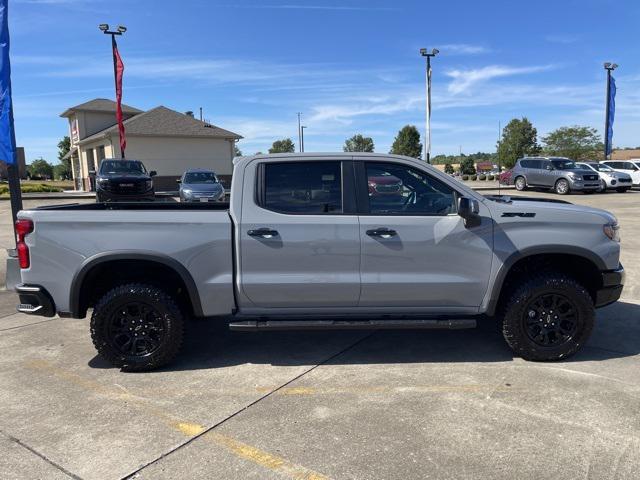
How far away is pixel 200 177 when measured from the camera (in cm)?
1980

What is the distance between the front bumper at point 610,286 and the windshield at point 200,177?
16638 mm

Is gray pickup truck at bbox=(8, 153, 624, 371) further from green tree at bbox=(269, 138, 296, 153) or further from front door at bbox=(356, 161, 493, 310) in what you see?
green tree at bbox=(269, 138, 296, 153)

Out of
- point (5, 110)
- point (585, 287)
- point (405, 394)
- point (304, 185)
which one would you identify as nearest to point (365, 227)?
point (304, 185)

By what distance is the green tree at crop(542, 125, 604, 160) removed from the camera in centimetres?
6531

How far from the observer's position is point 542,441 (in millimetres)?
3188

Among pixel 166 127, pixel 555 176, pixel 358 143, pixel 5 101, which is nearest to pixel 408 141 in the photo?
pixel 358 143

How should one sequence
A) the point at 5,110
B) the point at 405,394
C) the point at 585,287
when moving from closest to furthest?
the point at 405,394
the point at 585,287
the point at 5,110

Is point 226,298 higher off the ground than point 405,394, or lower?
higher

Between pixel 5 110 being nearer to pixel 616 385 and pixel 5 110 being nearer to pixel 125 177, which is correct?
pixel 616 385

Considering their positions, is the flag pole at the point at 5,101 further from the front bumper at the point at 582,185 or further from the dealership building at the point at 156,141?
the dealership building at the point at 156,141

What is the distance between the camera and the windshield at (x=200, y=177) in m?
19.5

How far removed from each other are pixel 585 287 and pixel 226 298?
3256mm

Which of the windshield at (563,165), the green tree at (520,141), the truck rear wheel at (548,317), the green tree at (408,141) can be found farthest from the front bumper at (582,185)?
the green tree at (520,141)

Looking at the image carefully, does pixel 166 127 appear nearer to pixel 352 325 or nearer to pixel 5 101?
pixel 5 101
